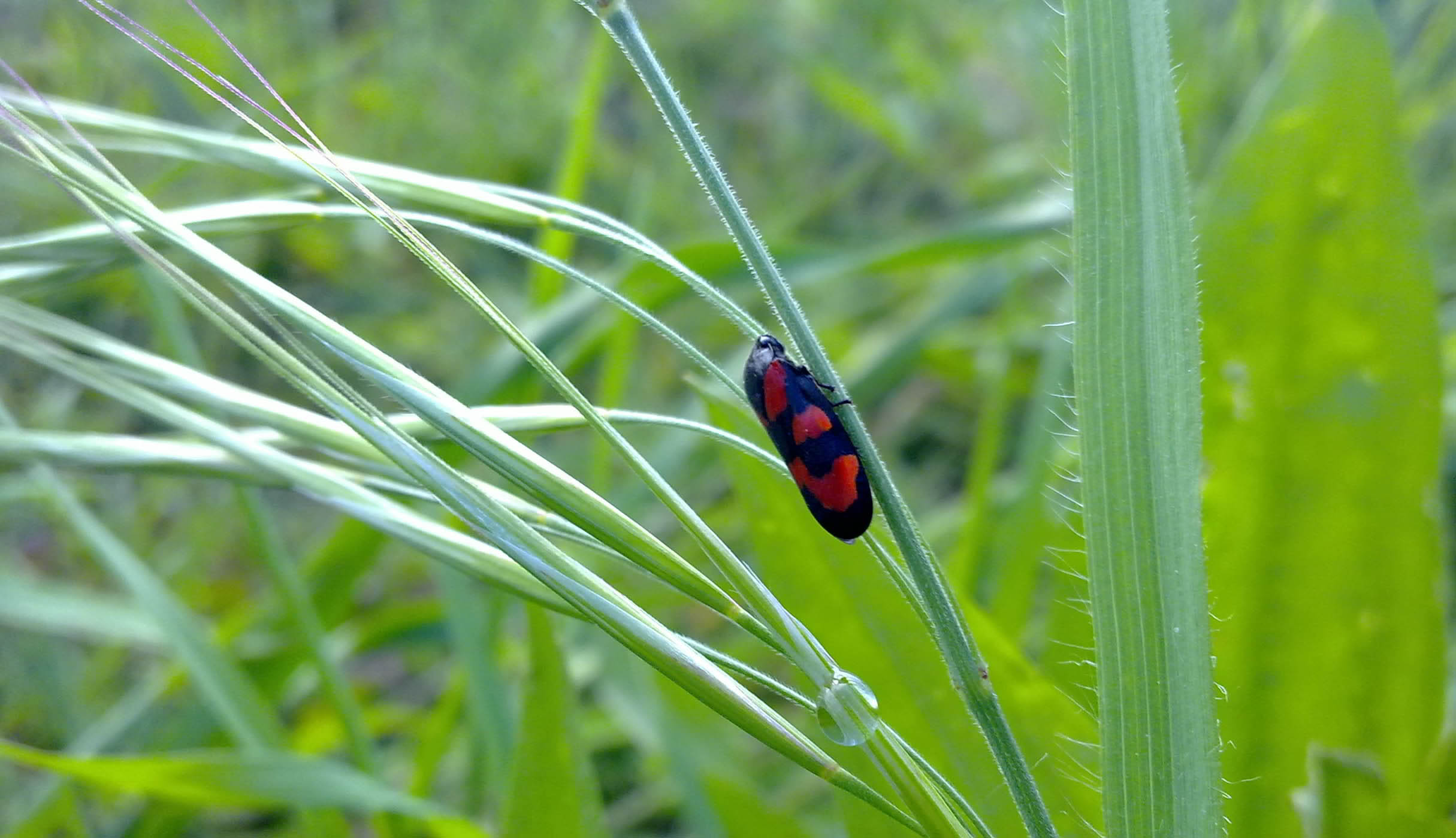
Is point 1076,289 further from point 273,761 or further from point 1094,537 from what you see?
point 273,761

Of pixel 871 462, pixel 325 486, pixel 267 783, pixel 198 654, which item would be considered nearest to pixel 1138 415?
pixel 871 462

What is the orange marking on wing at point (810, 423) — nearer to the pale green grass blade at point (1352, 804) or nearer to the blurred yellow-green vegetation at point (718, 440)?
the blurred yellow-green vegetation at point (718, 440)

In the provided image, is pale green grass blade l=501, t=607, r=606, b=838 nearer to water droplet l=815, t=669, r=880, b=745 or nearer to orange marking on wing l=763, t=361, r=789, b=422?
orange marking on wing l=763, t=361, r=789, b=422

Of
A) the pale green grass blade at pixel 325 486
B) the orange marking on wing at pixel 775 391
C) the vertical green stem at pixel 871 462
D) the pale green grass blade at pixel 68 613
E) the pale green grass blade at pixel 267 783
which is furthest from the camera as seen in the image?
the pale green grass blade at pixel 68 613

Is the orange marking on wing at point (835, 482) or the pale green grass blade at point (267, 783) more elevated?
the pale green grass blade at point (267, 783)

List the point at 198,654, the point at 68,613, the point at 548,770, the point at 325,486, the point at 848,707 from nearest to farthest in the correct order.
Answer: the point at 848,707 < the point at 325,486 < the point at 548,770 < the point at 198,654 < the point at 68,613

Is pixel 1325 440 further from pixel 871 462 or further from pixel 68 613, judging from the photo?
pixel 68 613

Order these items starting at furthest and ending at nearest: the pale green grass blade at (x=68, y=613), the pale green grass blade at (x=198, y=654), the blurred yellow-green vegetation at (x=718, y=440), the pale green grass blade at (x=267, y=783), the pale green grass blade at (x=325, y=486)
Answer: the pale green grass blade at (x=68, y=613), the pale green grass blade at (x=198, y=654), the pale green grass blade at (x=267, y=783), the blurred yellow-green vegetation at (x=718, y=440), the pale green grass blade at (x=325, y=486)

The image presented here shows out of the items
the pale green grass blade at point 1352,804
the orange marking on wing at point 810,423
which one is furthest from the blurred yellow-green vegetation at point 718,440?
the orange marking on wing at point 810,423
